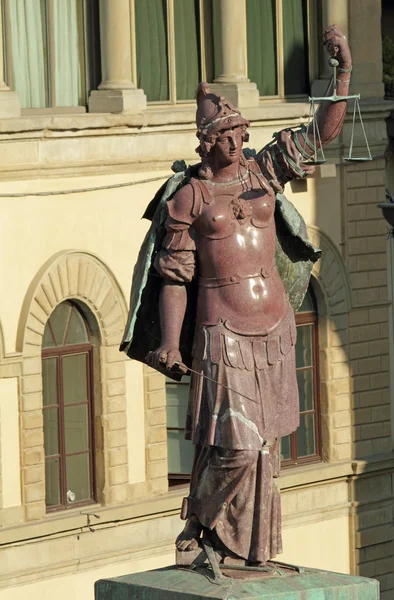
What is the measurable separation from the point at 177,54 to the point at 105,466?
5032mm

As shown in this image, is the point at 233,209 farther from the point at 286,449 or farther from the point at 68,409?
the point at 286,449

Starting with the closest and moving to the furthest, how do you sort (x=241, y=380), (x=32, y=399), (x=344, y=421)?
1. (x=241, y=380)
2. (x=32, y=399)
3. (x=344, y=421)

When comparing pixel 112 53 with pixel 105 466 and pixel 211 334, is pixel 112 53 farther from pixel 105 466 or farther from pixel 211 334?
pixel 211 334

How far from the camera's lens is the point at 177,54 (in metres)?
41.7

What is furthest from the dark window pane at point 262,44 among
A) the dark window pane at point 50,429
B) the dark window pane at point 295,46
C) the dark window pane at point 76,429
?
the dark window pane at point 50,429

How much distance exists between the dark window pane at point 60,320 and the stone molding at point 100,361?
22 cm

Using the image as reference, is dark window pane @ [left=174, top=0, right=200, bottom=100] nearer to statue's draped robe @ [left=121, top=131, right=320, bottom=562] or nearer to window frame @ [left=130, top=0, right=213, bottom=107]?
window frame @ [left=130, top=0, right=213, bottom=107]

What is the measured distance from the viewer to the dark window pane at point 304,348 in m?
43.7

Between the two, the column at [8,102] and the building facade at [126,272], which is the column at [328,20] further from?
the column at [8,102]

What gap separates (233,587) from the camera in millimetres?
23219

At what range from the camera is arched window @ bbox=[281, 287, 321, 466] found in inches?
1714

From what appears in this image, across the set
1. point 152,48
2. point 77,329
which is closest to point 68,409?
point 77,329

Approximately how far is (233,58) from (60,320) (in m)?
4.46

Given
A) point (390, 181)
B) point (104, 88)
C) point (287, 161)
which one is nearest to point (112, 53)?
point (104, 88)
